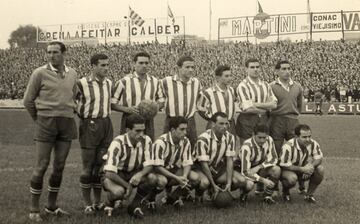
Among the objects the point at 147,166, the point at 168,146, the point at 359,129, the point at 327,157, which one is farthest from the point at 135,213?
the point at 359,129

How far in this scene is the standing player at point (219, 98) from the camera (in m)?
7.41

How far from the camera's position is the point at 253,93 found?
25.7ft

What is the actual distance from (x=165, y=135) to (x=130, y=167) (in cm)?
73

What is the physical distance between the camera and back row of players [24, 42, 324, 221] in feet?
19.9

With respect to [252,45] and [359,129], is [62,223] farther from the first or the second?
[252,45]

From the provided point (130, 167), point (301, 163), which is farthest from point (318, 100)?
point (130, 167)

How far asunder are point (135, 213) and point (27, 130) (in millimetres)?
13653

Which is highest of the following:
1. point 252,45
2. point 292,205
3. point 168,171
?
point 252,45

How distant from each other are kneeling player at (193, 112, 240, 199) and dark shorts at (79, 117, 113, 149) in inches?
48.0

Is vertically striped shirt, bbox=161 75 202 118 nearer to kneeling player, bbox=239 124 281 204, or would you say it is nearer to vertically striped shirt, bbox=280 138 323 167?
kneeling player, bbox=239 124 281 204

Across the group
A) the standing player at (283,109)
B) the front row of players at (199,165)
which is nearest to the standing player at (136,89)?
the front row of players at (199,165)

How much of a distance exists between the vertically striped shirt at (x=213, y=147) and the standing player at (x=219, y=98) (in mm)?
355

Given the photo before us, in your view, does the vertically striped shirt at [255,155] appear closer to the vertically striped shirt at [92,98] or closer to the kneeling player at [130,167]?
the kneeling player at [130,167]

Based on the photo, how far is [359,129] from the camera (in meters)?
19.4
